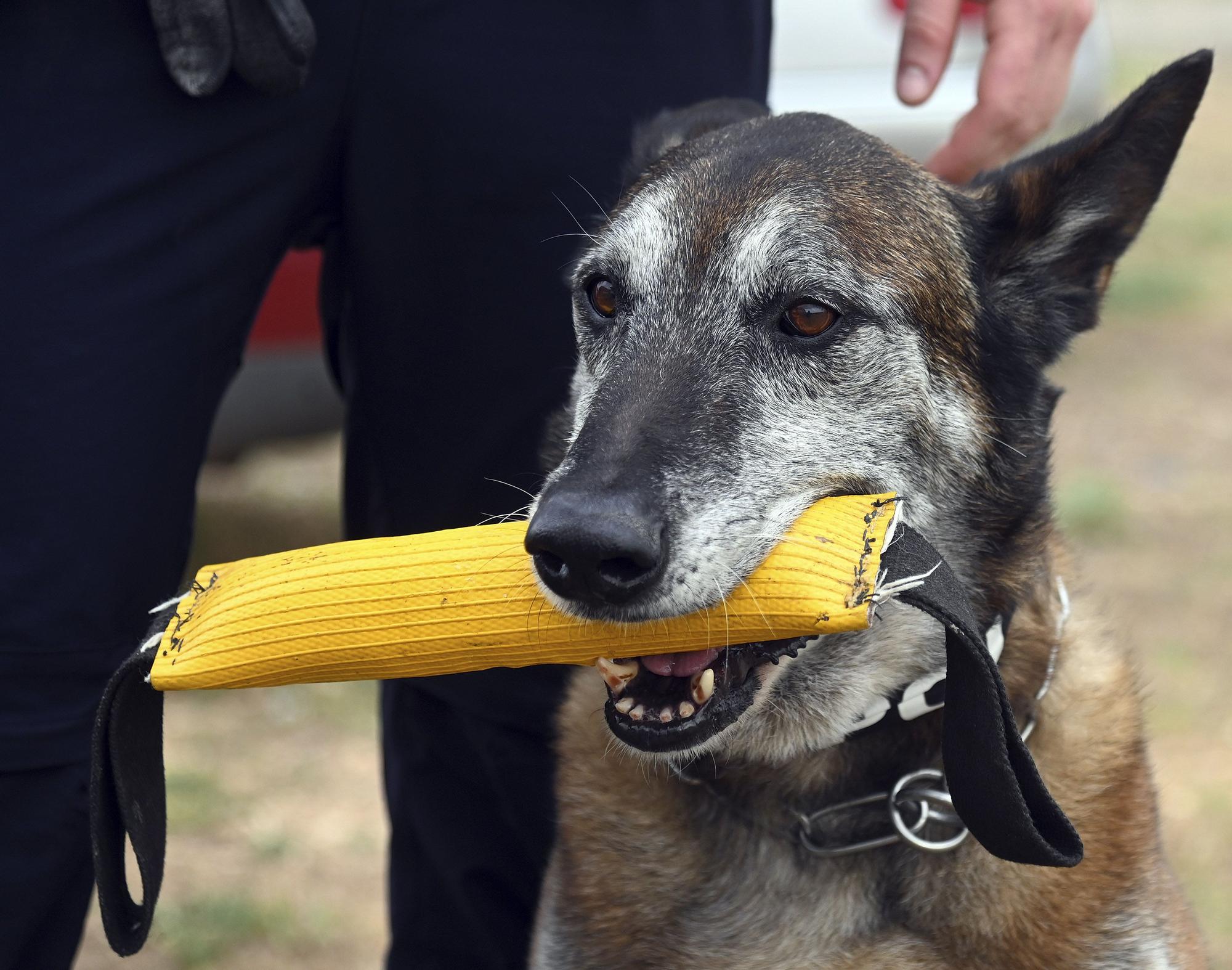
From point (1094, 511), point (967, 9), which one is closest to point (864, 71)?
point (967, 9)

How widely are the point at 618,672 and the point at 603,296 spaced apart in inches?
29.6

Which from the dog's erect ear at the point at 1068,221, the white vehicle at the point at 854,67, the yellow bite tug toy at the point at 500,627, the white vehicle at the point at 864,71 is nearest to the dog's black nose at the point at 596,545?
the yellow bite tug toy at the point at 500,627

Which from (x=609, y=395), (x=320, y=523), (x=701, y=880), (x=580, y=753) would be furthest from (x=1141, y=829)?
(x=320, y=523)

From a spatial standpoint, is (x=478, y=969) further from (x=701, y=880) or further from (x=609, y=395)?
(x=609, y=395)

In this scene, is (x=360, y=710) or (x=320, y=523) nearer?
(x=360, y=710)

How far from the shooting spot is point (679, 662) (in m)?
2.16

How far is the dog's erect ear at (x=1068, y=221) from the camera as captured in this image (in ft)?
7.94

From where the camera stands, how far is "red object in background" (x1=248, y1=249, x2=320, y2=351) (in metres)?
4.98

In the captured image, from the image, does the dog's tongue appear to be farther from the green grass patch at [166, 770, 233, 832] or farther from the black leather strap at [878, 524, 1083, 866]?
the green grass patch at [166, 770, 233, 832]

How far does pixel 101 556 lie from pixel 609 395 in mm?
869

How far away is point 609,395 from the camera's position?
2.24 meters

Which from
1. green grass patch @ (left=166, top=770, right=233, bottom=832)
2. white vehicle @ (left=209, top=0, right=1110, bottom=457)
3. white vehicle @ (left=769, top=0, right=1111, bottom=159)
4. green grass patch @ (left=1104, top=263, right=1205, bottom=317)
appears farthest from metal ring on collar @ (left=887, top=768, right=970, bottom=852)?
green grass patch @ (left=1104, top=263, right=1205, bottom=317)

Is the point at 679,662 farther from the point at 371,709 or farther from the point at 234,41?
the point at 371,709

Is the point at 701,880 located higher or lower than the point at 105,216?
lower
